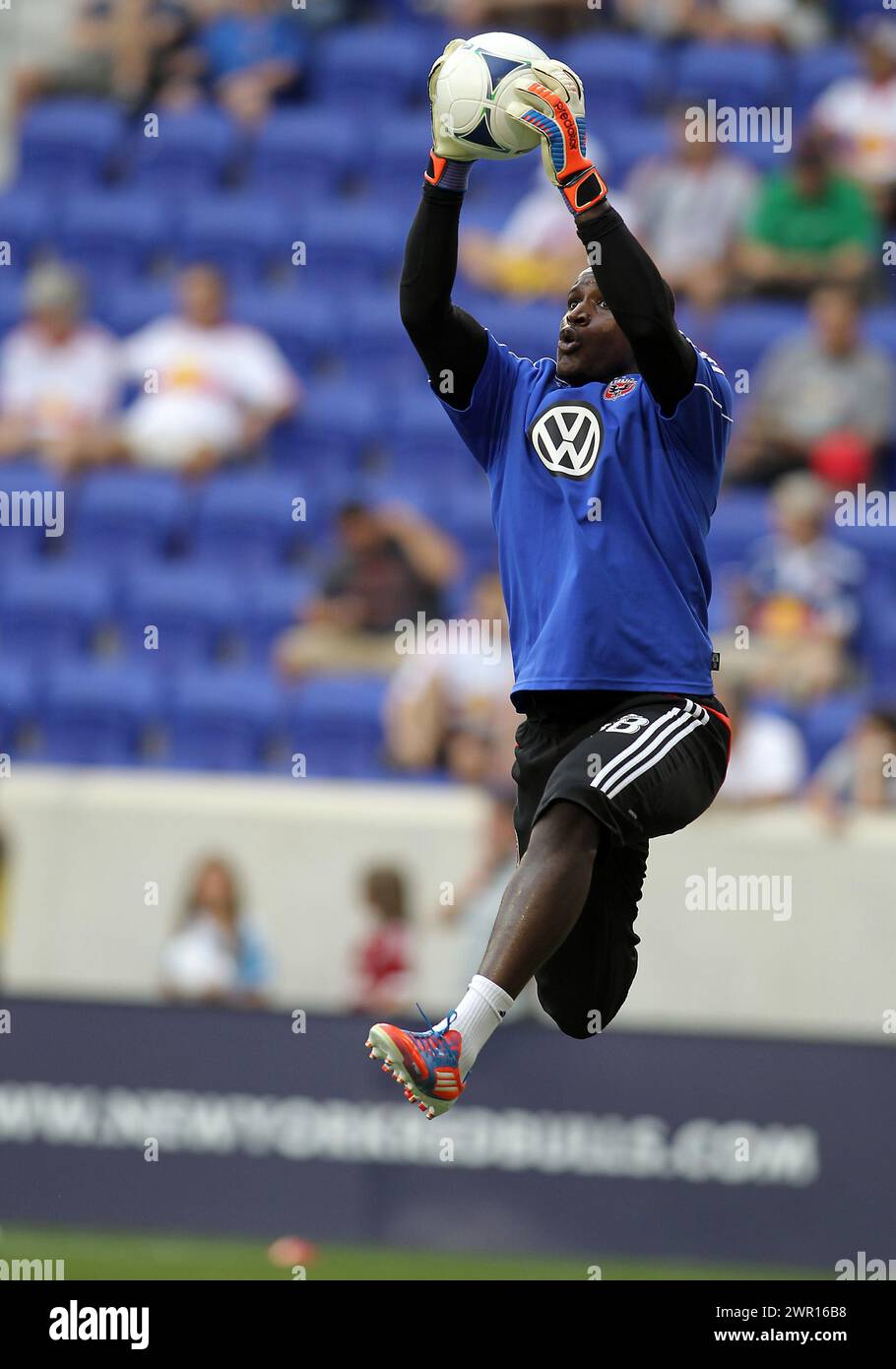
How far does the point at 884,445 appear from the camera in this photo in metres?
11.3

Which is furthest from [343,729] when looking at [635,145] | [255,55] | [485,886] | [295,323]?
[255,55]

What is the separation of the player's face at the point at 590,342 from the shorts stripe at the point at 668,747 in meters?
0.92

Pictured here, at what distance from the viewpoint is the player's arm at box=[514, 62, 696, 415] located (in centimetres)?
538

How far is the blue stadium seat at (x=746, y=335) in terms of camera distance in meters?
11.9

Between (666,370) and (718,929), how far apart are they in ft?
16.4

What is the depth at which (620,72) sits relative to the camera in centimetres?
1338

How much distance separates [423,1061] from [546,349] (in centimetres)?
735

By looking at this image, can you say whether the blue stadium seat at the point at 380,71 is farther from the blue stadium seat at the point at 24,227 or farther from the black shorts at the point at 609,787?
the black shorts at the point at 609,787

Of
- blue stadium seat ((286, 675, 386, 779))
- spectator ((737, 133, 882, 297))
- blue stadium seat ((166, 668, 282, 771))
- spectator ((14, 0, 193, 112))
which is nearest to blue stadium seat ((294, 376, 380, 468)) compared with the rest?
blue stadium seat ((166, 668, 282, 771))

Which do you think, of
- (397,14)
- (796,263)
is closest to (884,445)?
(796,263)

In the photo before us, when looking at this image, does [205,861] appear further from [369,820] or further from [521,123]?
[521,123]

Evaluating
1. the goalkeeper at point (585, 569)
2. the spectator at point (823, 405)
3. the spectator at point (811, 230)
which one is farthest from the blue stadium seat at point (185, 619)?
the goalkeeper at point (585, 569)

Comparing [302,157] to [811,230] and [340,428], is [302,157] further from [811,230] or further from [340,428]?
[811,230]

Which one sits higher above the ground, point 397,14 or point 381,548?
point 397,14
